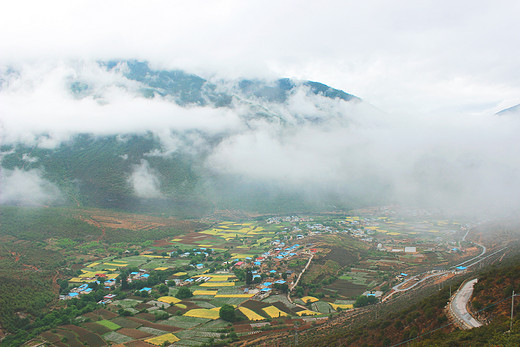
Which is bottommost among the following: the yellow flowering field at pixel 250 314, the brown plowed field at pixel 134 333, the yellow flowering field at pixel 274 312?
the yellow flowering field at pixel 274 312

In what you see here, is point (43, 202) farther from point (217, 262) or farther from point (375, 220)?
point (375, 220)

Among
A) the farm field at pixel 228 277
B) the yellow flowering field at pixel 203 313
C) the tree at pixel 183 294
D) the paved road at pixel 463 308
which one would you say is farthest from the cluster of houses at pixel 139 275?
the paved road at pixel 463 308

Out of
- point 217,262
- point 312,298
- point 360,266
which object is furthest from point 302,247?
point 312,298

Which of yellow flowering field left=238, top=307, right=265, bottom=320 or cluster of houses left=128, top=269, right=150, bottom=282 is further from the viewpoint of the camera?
cluster of houses left=128, top=269, right=150, bottom=282

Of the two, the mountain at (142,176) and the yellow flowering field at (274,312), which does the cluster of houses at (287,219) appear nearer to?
the mountain at (142,176)

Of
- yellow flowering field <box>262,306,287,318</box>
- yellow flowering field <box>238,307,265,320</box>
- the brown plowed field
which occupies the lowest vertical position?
yellow flowering field <box>262,306,287,318</box>

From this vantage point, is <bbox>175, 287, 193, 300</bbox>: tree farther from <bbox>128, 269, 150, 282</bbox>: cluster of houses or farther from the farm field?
<bbox>128, 269, 150, 282</bbox>: cluster of houses

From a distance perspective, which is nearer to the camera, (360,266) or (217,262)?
(360,266)

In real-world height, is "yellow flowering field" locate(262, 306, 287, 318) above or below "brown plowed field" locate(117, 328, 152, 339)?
below

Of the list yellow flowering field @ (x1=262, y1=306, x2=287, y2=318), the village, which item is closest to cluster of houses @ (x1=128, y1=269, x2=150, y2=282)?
the village
